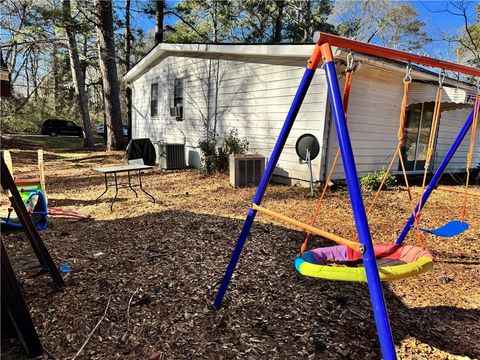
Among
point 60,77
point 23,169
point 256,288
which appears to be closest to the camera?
point 256,288

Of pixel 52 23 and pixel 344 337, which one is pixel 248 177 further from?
pixel 52 23

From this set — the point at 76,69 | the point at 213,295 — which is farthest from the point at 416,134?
the point at 76,69

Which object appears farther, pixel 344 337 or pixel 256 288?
pixel 256 288

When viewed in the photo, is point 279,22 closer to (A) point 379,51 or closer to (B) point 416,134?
(B) point 416,134

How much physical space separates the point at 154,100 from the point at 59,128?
17.8 metres

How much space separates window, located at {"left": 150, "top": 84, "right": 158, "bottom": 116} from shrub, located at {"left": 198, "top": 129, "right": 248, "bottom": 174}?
4393mm

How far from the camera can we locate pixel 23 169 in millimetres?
10906

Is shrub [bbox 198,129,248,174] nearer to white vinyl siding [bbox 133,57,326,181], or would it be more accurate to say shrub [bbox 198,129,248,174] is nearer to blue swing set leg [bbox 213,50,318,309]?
white vinyl siding [bbox 133,57,326,181]

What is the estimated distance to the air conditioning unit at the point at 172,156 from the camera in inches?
392

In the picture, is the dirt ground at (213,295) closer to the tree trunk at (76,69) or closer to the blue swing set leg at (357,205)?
the blue swing set leg at (357,205)

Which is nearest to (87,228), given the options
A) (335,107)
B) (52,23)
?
(335,107)

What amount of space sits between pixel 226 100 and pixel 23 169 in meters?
7.40

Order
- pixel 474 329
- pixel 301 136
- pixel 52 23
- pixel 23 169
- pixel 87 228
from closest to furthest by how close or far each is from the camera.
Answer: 1. pixel 474 329
2. pixel 87 228
3. pixel 301 136
4. pixel 23 169
5. pixel 52 23

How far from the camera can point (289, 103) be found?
7.26 m
